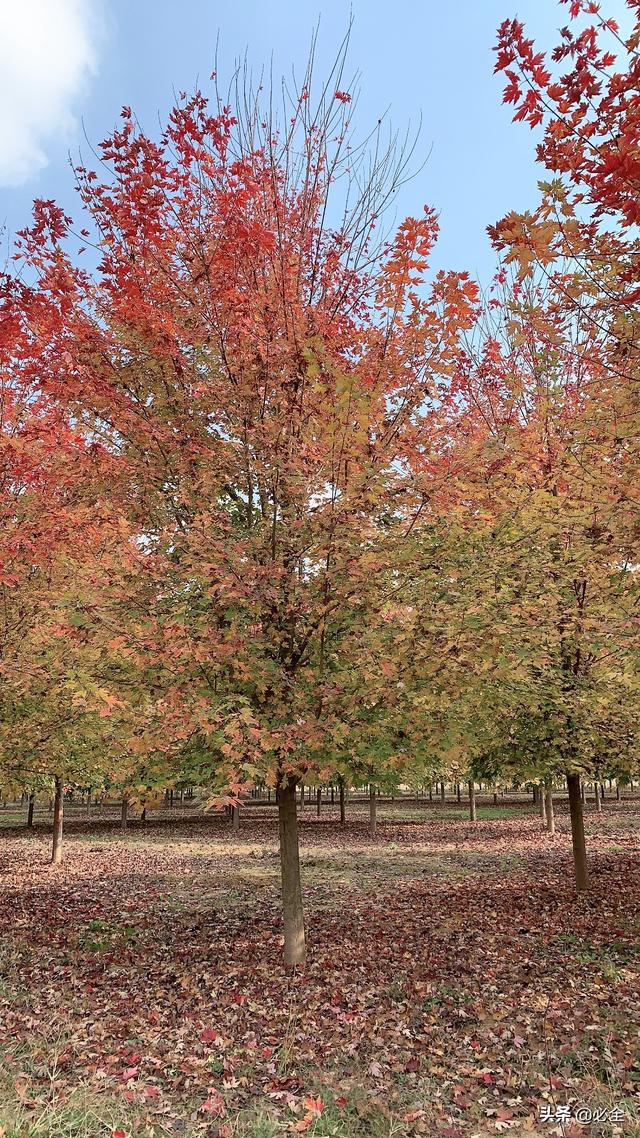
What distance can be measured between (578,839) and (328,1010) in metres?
6.72

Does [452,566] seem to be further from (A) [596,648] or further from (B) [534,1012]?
(B) [534,1012]

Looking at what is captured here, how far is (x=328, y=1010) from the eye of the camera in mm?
6480

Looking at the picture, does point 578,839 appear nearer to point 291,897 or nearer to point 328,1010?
point 291,897

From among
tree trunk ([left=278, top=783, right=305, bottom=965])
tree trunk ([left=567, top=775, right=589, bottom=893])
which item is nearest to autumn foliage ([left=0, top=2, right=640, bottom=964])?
tree trunk ([left=278, top=783, right=305, bottom=965])

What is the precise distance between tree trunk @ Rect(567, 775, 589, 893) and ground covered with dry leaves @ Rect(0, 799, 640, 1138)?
0.39 metres

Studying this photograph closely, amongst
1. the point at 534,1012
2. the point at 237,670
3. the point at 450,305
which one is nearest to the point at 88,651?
the point at 237,670

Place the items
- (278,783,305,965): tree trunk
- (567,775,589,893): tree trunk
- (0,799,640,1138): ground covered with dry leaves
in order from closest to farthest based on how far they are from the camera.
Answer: (0,799,640,1138): ground covered with dry leaves, (278,783,305,965): tree trunk, (567,775,589,893): tree trunk

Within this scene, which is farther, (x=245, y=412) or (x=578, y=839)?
(x=578, y=839)

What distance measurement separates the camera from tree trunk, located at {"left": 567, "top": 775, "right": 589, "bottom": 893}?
1148cm

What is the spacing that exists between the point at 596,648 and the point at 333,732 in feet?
8.85

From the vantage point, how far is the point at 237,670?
21.4 ft

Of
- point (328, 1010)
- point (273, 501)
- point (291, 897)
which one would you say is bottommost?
point (328, 1010)

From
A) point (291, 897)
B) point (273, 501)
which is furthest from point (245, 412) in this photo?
point (291, 897)

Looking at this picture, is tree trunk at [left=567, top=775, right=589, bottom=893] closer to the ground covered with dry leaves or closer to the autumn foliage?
the ground covered with dry leaves
